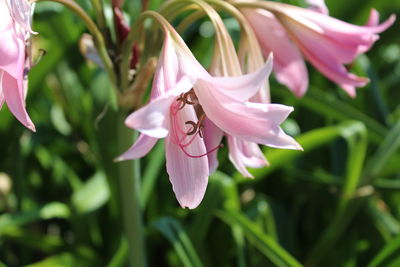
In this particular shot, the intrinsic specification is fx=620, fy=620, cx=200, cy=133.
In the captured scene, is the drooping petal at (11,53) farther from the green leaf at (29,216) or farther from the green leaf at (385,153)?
the green leaf at (385,153)

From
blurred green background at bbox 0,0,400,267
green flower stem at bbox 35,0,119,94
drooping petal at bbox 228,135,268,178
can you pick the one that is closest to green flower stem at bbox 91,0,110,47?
green flower stem at bbox 35,0,119,94

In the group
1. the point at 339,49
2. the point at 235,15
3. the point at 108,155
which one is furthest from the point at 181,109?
the point at 108,155

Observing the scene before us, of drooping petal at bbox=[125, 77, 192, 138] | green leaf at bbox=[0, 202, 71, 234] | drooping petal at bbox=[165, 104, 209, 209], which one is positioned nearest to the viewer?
drooping petal at bbox=[125, 77, 192, 138]

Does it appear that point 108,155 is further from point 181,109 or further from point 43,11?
point 181,109

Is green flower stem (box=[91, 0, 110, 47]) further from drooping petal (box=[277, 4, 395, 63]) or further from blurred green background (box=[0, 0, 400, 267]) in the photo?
blurred green background (box=[0, 0, 400, 267])

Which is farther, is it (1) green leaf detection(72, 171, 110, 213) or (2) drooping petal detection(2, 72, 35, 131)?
(1) green leaf detection(72, 171, 110, 213)

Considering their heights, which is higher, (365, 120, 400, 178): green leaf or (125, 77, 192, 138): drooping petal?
(125, 77, 192, 138): drooping petal

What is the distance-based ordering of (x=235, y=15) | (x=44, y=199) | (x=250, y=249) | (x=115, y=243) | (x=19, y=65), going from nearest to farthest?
1. (x=19, y=65)
2. (x=235, y=15)
3. (x=250, y=249)
4. (x=115, y=243)
5. (x=44, y=199)
